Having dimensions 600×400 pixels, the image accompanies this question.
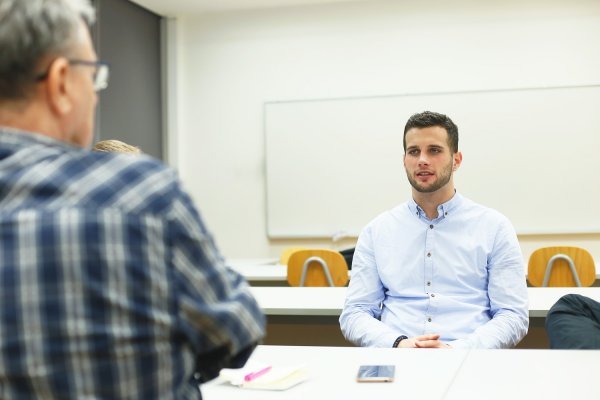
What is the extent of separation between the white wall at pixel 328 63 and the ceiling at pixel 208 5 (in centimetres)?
9

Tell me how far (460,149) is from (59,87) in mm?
5739

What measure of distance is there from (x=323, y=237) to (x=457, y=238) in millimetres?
4252

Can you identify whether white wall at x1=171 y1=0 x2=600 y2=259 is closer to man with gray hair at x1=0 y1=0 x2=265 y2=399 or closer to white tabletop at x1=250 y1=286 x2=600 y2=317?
white tabletop at x1=250 y1=286 x2=600 y2=317

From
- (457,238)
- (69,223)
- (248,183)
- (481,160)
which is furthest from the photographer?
(248,183)

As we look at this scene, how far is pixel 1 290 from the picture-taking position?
0.87 metres

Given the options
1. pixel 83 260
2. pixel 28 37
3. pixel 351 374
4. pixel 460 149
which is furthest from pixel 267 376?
pixel 460 149

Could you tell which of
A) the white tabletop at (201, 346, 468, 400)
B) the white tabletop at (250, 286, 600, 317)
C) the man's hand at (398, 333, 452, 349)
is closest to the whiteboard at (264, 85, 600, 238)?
the white tabletop at (250, 286, 600, 317)

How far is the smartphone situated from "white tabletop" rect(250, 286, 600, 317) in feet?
3.87

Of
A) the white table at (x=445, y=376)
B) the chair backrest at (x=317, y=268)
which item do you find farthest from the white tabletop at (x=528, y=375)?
the chair backrest at (x=317, y=268)

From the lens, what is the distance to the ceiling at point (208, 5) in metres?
6.72

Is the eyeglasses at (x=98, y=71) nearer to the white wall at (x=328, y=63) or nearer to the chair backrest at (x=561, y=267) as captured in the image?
the chair backrest at (x=561, y=267)

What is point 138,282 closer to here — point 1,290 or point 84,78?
point 1,290

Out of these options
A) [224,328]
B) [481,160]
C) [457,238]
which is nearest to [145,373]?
[224,328]

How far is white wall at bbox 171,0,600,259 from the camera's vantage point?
6438mm
